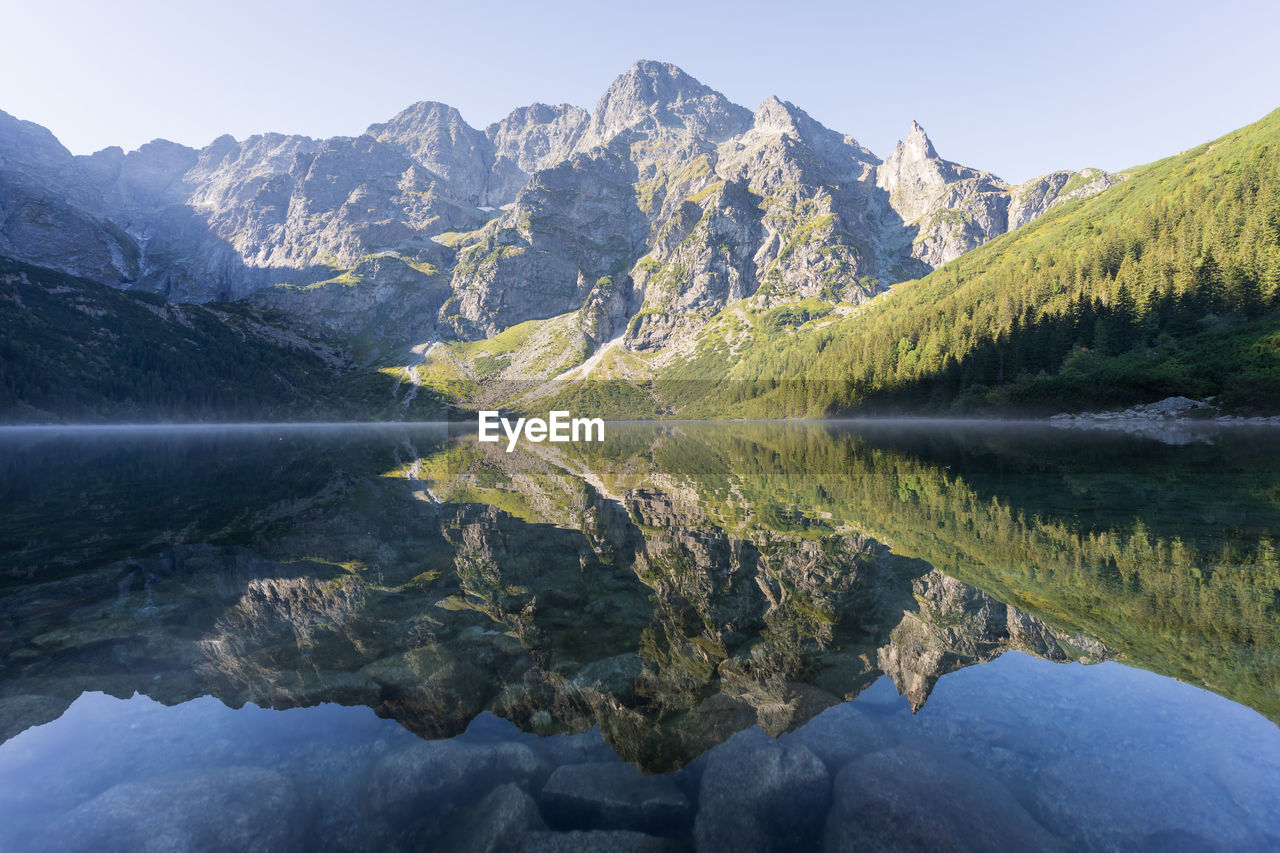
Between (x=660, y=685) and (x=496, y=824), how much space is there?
13.8ft

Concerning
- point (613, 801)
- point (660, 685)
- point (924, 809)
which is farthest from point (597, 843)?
point (924, 809)

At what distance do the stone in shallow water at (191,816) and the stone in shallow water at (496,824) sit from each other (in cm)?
185

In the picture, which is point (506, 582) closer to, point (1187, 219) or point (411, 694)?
point (411, 694)

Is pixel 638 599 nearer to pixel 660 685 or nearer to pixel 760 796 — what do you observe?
pixel 660 685

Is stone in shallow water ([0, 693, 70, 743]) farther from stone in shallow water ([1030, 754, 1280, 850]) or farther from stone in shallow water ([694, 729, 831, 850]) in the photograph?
stone in shallow water ([1030, 754, 1280, 850])

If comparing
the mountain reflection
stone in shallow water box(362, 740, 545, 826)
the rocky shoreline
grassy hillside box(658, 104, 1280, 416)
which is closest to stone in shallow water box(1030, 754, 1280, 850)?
the mountain reflection

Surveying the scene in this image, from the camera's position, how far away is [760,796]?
7.07 metres

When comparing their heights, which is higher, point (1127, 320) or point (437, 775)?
point (1127, 320)

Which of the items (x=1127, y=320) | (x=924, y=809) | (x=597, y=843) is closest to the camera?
(x=597, y=843)

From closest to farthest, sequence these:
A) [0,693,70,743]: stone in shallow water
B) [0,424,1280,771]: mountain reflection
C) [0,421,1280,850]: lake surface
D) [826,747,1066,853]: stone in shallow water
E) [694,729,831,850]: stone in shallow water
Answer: [826,747,1066,853]: stone in shallow water, [694,729,831,850]: stone in shallow water, [0,421,1280,850]: lake surface, [0,693,70,743]: stone in shallow water, [0,424,1280,771]: mountain reflection

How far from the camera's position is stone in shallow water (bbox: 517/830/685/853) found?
631 centimetres

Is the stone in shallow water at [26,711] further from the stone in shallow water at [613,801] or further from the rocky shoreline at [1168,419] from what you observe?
the rocky shoreline at [1168,419]

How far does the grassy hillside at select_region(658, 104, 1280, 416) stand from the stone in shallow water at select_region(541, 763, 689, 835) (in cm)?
9980

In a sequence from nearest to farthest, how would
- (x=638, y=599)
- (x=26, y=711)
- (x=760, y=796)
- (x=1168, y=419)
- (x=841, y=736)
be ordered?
(x=760, y=796)
(x=841, y=736)
(x=26, y=711)
(x=638, y=599)
(x=1168, y=419)
